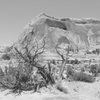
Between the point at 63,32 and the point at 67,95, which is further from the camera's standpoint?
the point at 63,32

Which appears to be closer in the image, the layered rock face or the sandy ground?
the sandy ground

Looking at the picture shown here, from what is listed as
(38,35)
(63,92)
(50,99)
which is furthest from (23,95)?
(38,35)

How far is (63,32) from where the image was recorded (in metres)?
57.5

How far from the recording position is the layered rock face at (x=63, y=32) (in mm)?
53550

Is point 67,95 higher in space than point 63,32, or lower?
lower

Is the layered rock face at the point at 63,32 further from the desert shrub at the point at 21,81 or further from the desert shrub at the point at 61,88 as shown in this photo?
the desert shrub at the point at 61,88

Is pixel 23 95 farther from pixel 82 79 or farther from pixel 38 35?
pixel 38 35

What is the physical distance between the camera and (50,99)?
22.3ft

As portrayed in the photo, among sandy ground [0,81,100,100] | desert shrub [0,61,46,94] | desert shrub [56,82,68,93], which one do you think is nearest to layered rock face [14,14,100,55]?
desert shrub [0,61,46,94]

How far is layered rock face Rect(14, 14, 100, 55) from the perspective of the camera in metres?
53.5

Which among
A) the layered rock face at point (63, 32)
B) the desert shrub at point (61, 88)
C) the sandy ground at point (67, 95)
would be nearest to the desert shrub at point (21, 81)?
the sandy ground at point (67, 95)

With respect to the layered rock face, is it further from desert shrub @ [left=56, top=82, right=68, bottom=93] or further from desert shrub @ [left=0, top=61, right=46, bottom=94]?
desert shrub @ [left=56, top=82, right=68, bottom=93]

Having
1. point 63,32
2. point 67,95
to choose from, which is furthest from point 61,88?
point 63,32

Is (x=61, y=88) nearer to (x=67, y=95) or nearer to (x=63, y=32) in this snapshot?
(x=67, y=95)
